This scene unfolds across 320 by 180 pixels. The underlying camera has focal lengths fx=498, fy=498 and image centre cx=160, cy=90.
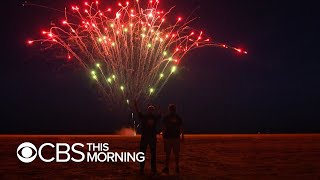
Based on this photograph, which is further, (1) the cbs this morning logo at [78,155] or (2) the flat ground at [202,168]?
(1) the cbs this morning logo at [78,155]

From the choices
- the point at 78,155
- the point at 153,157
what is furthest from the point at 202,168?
the point at 78,155

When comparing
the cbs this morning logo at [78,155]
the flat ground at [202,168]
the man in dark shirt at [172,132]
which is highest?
the man in dark shirt at [172,132]

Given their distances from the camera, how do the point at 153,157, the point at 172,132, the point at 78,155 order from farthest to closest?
the point at 78,155 < the point at 172,132 < the point at 153,157

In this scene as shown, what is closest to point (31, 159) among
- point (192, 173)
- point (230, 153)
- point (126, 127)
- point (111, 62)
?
point (192, 173)

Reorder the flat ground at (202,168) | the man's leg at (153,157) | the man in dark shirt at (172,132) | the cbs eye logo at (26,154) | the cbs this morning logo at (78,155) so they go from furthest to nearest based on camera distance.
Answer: the cbs this morning logo at (78,155), the cbs eye logo at (26,154), the man in dark shirt at (172,132), the man's leg at (153,157), the flat ground at (202,168)

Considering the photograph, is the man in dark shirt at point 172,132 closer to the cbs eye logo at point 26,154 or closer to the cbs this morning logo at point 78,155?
the cbs this morning logo at point 78,155

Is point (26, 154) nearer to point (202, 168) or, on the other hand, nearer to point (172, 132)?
point (172, 132)

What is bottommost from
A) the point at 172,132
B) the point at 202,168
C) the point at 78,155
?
the point at 202,168

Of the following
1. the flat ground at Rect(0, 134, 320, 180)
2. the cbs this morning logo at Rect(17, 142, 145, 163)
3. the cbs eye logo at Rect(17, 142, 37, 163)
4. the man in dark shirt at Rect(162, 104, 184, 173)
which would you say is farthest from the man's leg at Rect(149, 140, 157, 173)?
the cbs eye logo at Rect(17, 142, 37, 163)

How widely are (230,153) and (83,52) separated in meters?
11.4

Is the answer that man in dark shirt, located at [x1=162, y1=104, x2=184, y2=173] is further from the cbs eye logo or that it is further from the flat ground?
the cbs eye logo

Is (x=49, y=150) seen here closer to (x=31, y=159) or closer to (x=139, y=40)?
(x=31, y=159)

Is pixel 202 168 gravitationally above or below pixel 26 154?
below

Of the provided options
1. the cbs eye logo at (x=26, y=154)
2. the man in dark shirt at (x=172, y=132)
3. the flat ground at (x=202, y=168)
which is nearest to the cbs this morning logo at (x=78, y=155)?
the cbs eye logo at (x=26, y=154)
